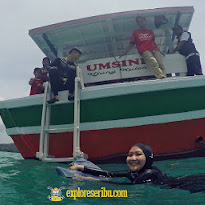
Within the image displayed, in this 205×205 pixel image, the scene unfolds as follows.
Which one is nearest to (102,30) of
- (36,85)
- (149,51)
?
(149,51)

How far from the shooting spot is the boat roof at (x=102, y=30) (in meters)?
4.83

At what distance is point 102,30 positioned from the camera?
212 inches

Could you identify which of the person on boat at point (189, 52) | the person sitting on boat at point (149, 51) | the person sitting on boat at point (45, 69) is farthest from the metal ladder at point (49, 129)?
the person on boat at point (189, 52)

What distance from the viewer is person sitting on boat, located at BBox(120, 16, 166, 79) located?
4.11 m

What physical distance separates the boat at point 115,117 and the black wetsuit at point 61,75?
15cm

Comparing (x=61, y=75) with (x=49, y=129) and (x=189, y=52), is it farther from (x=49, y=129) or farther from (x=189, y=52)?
(x=189, y=52)

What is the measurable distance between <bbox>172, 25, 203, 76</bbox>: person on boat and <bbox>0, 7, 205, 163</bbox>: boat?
13 centimetres

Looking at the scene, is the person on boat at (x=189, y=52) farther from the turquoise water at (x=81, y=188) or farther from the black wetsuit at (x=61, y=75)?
the black wetsuit at (x=61, y=75)

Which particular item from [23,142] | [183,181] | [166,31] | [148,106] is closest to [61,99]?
[23,142]

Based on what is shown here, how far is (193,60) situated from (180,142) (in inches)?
67.0

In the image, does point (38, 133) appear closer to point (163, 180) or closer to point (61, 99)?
point (61, 99)

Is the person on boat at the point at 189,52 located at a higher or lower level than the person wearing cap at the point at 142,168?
higher

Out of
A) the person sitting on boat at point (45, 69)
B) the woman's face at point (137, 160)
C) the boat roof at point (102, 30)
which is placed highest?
the boat roof at point (102, 30)

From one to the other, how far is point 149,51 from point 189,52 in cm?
85
